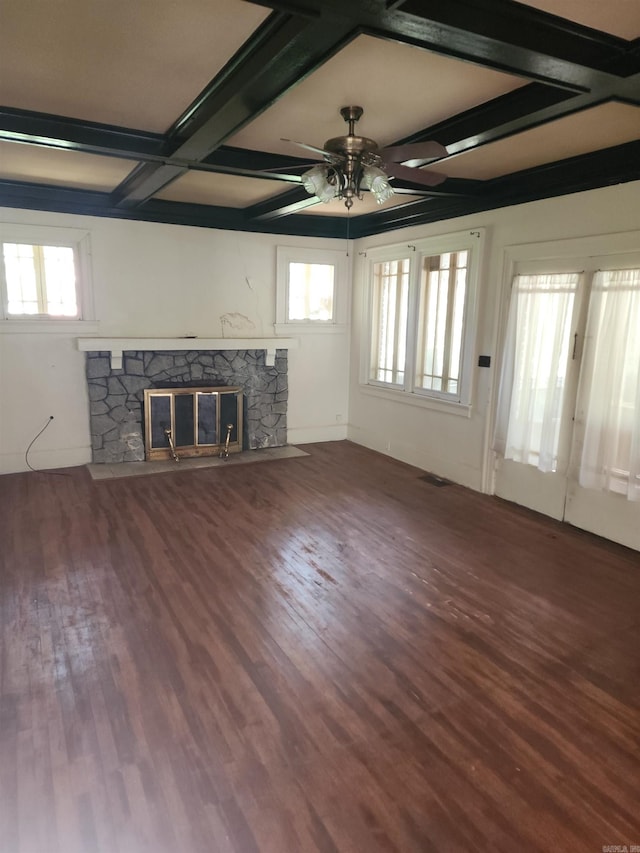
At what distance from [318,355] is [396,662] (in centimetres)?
458

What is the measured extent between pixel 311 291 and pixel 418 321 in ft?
5.10

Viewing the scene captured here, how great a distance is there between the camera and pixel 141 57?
91.3 inches

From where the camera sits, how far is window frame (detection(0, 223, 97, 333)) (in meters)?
5.02

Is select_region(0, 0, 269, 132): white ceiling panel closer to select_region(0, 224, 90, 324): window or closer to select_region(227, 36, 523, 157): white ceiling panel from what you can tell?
select_region(227, 36, 523, 157): white ceiling panel

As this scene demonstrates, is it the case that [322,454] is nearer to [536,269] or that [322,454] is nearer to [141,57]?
[536,269]

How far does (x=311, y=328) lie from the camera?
6.57 metres

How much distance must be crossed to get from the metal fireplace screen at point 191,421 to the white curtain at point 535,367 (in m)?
2.92

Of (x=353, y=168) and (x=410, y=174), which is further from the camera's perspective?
(x=410, y=174)

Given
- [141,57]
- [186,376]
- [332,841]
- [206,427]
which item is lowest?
[332,841]

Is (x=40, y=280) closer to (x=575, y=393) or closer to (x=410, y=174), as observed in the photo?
(x=410, y=174)

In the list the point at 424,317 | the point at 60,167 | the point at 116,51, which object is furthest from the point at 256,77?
the point at 424,317

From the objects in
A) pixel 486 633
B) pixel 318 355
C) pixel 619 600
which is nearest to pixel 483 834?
pixel 486 633

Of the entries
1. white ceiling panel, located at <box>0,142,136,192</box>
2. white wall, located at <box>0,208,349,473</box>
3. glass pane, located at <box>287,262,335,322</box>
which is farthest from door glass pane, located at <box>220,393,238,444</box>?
white ceiling panel, located at <box>0,142,136,192</box>

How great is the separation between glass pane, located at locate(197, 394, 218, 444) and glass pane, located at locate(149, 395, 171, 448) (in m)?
0.34
